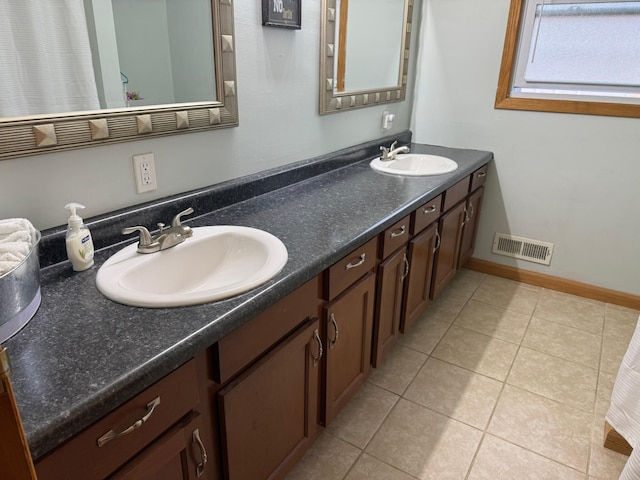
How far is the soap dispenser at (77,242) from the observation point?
1115 mm

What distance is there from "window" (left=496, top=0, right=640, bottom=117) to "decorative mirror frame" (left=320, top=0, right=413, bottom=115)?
0.56 metres

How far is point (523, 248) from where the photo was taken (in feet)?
9.54

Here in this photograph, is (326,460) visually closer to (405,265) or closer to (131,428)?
(405,265)

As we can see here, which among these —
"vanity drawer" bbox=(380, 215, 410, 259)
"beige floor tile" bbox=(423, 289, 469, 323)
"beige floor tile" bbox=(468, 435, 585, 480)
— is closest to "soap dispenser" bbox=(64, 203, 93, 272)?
"vanity drawer" bbox=(380, 215, 410, 259)

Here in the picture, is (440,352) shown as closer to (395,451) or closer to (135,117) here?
(395,451)

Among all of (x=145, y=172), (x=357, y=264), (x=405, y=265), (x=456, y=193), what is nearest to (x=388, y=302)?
(x=405, y=265)

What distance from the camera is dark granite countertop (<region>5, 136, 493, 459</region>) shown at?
731mm

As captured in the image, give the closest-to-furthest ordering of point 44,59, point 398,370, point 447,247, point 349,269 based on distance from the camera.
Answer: point 44,59 → point 349,269 → point 398,370 → point 447,247

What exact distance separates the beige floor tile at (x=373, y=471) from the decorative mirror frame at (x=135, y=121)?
1.30 meters

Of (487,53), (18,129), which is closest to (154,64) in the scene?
(18,129)

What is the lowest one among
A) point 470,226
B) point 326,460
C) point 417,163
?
point 326,460

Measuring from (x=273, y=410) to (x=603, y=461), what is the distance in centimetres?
128

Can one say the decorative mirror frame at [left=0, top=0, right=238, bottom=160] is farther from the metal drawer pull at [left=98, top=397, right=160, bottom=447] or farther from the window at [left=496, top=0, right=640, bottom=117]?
the window at [left=496, top=0, right=640, bottom=117]

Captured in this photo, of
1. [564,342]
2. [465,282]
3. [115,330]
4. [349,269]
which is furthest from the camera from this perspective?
[465,282]
